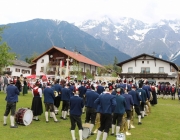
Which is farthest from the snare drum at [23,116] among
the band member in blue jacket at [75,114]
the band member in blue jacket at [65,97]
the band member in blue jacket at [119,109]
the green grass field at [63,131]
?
the band member in blue jacket at [119,109]

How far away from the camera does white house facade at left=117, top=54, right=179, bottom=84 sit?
49.2 metres

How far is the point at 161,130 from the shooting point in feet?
38.8

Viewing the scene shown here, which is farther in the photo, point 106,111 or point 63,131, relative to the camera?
point 63,131

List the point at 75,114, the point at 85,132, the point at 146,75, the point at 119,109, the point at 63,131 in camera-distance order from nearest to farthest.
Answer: the point at 75,114 → the point at 85,132 → the point at 119,109 → the point at 63,131 → the point at 146,75

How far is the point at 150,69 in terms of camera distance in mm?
50969

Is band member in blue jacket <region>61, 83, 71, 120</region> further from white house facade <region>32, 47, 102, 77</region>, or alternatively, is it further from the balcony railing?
white house facade <region>32, 47, 102, 77</region>

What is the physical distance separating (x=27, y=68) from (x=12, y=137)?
6799cm

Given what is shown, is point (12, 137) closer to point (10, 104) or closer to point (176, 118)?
point (10, 104)

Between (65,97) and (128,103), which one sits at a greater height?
(65,97)

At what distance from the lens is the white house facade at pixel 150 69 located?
1938 inches

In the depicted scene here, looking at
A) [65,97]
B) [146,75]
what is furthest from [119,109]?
[146,75]

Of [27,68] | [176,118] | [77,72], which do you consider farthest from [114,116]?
[27,68]

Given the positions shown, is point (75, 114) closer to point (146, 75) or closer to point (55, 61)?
point (146, 75)

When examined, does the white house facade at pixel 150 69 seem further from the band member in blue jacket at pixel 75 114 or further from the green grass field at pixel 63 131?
the band member in blue jacket at pixel 75 114
